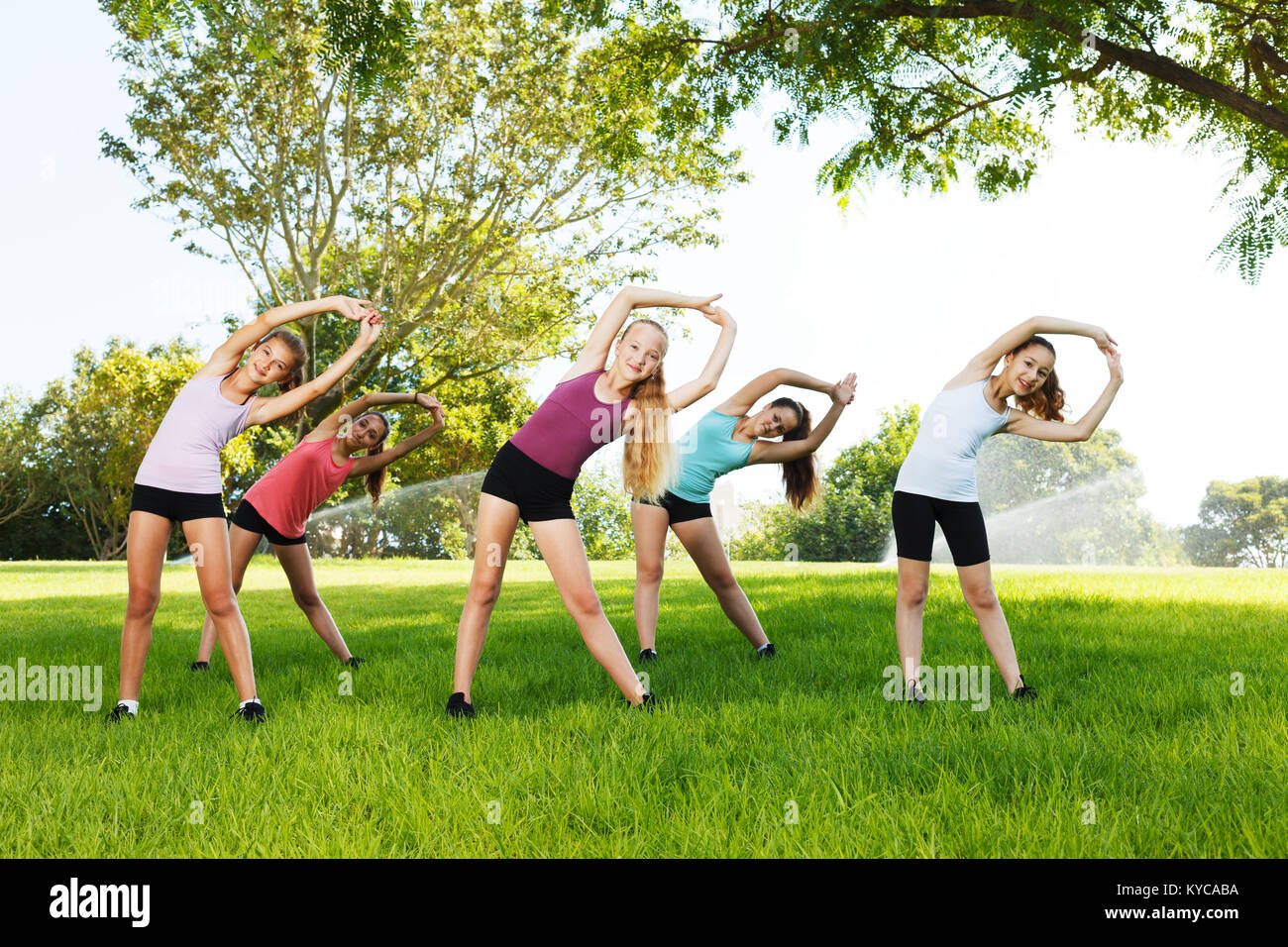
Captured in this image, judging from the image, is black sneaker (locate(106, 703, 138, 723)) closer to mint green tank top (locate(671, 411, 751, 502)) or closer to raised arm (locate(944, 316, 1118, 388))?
mint green tank top (locate(671, 411, 751, 502))

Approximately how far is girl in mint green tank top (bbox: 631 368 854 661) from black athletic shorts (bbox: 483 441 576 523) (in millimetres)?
1570

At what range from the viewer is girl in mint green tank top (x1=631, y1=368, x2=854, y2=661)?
5.77m

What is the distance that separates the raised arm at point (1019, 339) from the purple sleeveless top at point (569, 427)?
6.77 feet

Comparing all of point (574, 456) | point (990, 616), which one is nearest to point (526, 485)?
point (574, 456)

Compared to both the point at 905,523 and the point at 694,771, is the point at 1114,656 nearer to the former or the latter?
the point at 905,523

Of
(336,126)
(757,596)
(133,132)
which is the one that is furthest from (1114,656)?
(133,132)

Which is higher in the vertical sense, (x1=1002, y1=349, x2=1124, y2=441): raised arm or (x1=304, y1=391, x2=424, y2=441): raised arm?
(x1=304, y1=391, x2=424, y2=441): raised arm

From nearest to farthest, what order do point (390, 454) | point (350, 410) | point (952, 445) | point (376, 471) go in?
point (952, 445), point (350, 410), point (390, 454), point (376, 471)

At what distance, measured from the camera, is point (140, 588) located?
442 cm

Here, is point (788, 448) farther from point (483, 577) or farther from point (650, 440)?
point (483, 577)

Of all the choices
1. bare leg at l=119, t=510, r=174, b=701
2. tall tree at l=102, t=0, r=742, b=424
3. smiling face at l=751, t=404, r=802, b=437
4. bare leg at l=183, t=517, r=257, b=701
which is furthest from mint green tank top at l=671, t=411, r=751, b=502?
tall tree at l=102, t=0, r=742, b=424

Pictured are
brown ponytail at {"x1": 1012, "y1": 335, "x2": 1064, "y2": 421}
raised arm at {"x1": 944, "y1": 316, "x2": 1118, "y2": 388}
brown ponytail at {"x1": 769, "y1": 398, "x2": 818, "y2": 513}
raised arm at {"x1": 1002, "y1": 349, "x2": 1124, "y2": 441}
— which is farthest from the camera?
brown ponytail at {"x1": 769, "y1": 398, "x2": 818, "y2": 513}

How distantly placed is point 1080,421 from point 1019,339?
0.57 metres

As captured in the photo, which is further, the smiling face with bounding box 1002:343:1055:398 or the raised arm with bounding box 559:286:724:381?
the smiling face with bounding box 1002:343:1055:398
